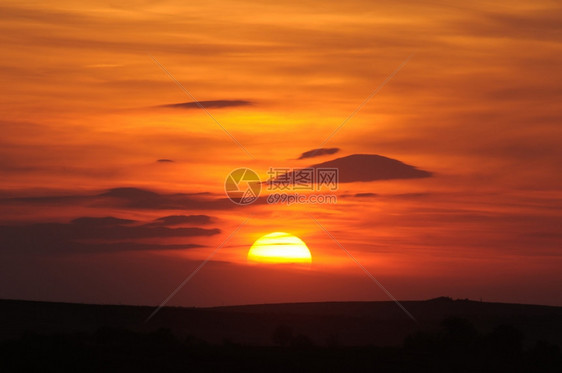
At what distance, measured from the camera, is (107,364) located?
34750mm

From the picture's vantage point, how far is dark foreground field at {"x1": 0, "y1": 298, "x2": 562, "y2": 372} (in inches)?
1444

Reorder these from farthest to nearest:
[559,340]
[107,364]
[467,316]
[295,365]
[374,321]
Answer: [467,316]
[374,321]
[559,340]
[295,365]
[107,364]

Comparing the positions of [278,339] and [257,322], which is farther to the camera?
[257,322]

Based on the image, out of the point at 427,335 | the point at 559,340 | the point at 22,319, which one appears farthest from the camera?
the point at 559,340

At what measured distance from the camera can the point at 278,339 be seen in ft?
178

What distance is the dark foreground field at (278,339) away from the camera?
36688mm

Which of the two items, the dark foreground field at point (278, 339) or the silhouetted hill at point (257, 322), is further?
the silhouetted hill at point (257, 322)

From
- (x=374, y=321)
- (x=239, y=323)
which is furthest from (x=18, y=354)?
(x=374, y=321)

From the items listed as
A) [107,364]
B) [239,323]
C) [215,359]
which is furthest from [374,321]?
[107,364]

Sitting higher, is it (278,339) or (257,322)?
(278,339)

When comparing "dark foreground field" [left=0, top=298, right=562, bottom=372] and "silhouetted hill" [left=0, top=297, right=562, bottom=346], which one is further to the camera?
"silhouetted hill" [left=0, top=297, right=562, bottom=346]

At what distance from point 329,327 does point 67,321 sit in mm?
20157

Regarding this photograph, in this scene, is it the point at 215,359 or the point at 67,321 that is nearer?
the point at 215,359

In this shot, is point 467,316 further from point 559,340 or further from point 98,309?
point 98,309
